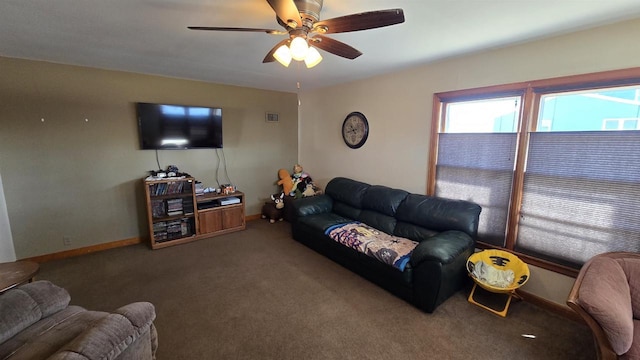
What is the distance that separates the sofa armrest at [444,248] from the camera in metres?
2.27

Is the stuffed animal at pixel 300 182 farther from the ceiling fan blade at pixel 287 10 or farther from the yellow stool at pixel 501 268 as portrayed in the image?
the ceiling fan blade at pixel 287 10

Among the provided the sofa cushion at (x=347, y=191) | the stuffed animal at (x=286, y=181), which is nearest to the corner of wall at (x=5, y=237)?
the stuffed animal at (x=286, y=181)

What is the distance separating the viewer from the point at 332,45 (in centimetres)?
185

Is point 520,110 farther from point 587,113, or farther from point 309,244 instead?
point 309,244

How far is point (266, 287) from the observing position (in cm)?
268

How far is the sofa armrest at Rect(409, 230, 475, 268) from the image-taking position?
227 cm

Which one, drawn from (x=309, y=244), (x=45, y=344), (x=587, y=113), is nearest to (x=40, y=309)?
(x=45, y=344)

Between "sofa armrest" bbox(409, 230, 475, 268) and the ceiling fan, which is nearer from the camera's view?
the ceiling fan

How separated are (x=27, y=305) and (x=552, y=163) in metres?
3.92

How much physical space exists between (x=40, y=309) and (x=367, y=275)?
2529 mm

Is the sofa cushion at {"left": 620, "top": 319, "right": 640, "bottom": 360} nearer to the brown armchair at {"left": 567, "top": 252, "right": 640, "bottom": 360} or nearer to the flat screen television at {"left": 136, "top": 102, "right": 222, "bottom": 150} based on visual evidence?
the brown armchair at {"left": 567, "top": 252, "right": 640, "bottom": 360}

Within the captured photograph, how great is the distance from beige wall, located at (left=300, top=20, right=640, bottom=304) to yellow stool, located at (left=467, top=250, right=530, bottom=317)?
218 millimetres

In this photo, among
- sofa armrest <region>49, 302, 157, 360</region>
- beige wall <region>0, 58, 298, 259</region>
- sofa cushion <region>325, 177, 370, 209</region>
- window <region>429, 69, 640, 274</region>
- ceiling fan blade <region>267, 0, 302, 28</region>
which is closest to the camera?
sofa armrest <region>49, 302, 157, 360</region>

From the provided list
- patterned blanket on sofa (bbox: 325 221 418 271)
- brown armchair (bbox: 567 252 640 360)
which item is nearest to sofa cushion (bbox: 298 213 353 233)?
patterned blanket on sofa (bbox: 325 221 418 271)
